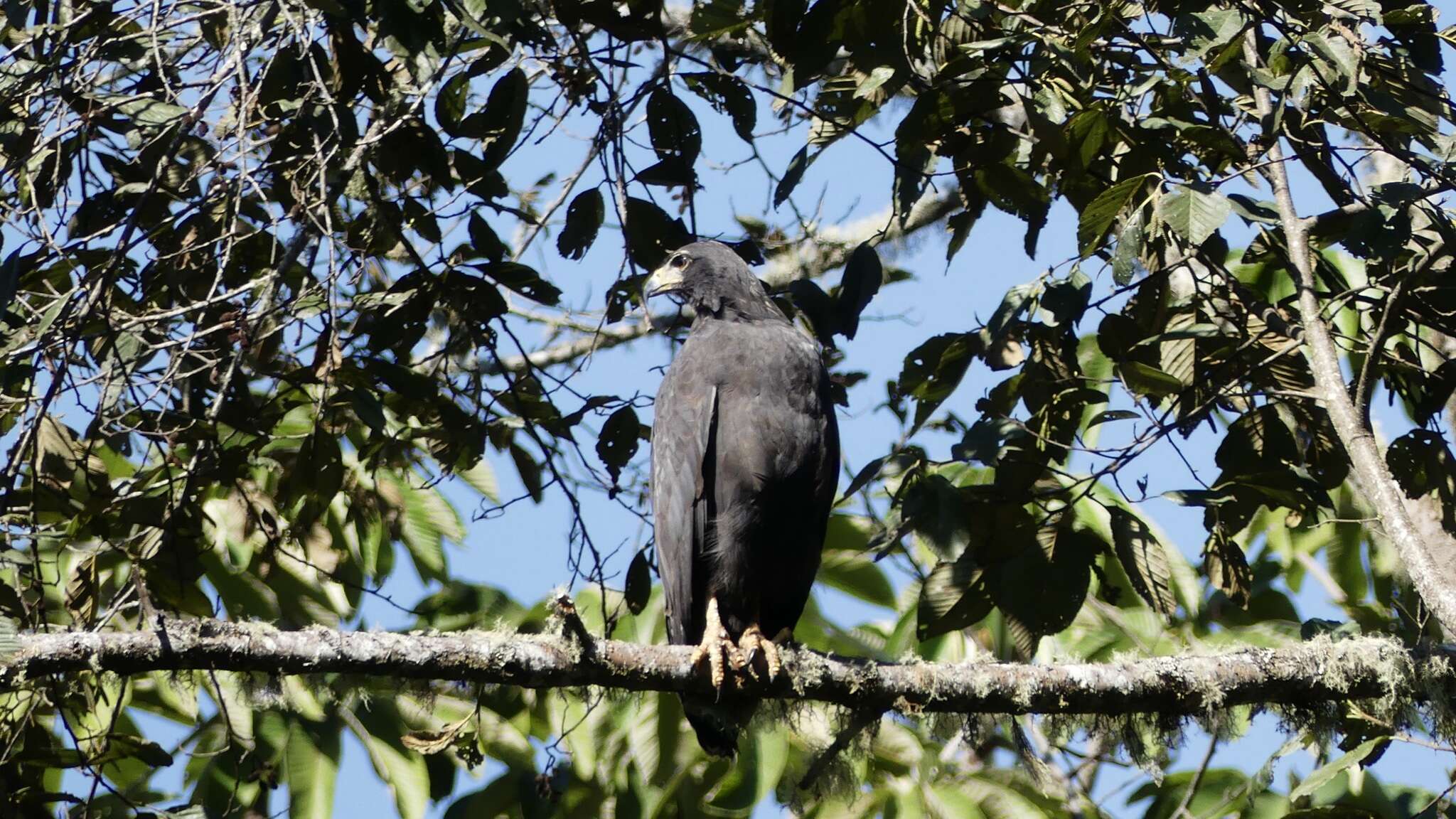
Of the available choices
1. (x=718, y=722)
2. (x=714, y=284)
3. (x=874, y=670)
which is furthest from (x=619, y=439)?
(x=714, y=284)

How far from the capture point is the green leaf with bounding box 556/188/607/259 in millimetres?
3684

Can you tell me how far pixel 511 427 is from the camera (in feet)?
12.7

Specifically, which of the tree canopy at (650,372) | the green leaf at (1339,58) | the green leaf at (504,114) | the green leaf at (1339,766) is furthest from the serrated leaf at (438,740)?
the green leaf at (1339,58)

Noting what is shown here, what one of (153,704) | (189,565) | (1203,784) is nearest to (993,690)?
(1203,784)

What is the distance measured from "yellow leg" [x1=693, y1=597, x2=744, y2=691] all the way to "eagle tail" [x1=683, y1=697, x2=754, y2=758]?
0.41 ft

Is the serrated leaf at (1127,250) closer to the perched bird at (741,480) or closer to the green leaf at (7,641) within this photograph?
the perched bird at (741,480)

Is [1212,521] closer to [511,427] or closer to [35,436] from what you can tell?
[511,427]

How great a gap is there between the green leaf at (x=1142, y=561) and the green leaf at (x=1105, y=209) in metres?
0.78

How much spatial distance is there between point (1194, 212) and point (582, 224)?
168cm

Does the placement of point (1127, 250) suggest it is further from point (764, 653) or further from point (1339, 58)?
point (764, 653)

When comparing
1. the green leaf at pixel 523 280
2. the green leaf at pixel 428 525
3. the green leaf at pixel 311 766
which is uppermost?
the green leaf at pixel 523 280

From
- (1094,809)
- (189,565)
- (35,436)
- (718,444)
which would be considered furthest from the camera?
(1094,809)

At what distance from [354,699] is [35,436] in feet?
4.23

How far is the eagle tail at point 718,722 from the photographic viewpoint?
3604 millimetres
